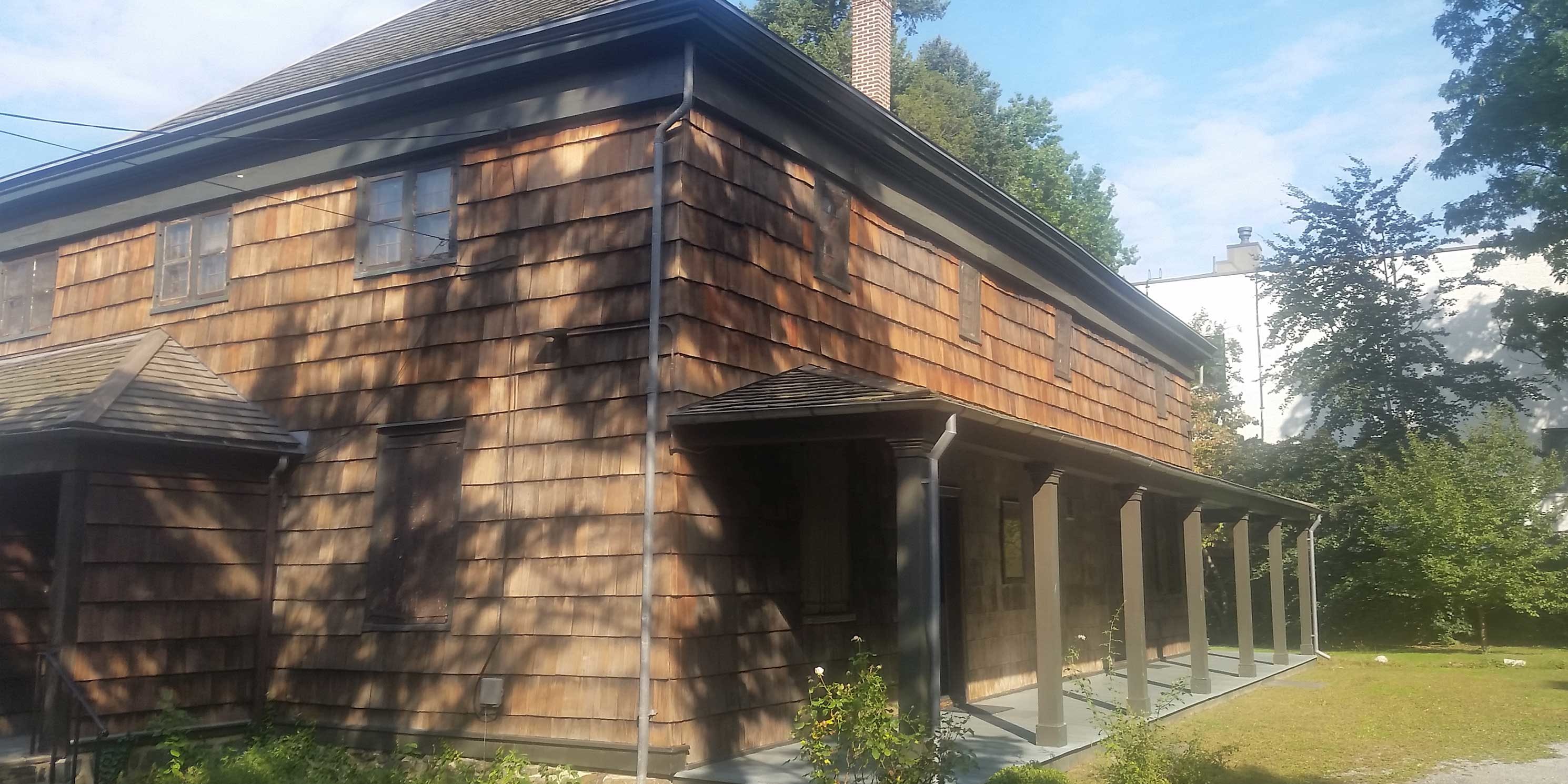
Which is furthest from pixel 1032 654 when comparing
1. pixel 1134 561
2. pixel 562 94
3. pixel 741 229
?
pixel 562 94

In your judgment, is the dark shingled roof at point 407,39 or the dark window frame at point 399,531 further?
the dark shingled roof at point 407,39

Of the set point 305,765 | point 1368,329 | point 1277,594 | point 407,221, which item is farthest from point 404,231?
point 1368,329

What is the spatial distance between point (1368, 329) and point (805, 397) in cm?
2557

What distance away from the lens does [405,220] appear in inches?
426

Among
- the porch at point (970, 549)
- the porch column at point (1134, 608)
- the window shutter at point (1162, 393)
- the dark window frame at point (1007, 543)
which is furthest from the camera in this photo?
the window shutter at point (1162, 393)

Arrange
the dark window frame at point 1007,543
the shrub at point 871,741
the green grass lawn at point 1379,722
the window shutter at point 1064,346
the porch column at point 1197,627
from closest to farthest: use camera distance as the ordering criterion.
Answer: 1. the shrub at point 871,741
2. the green grass lawn at point 1379,722
3. the porch column at point 1197,627
4. the dark window frame at point 1007,543
5. the window shutter at point 1064,346

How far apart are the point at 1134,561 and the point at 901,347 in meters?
3.20

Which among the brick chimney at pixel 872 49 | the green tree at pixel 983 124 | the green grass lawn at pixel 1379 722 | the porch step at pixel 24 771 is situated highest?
the green tree at pixel 983 124

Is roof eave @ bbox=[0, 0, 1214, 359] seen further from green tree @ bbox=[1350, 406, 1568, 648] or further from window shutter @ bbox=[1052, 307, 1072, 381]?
green tree @ bbox=[1350, 406, 1568, 648]

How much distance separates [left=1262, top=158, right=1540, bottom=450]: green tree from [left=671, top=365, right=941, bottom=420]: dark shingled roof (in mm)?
23330

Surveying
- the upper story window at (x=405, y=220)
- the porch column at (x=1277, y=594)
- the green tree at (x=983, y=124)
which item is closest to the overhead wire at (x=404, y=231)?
the upper story window at (x=405, y=220)

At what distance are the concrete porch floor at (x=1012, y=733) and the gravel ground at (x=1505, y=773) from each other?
8.33ft

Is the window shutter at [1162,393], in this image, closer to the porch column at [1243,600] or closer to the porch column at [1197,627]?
the porch column at [1243,600]

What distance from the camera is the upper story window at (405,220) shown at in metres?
10.7
